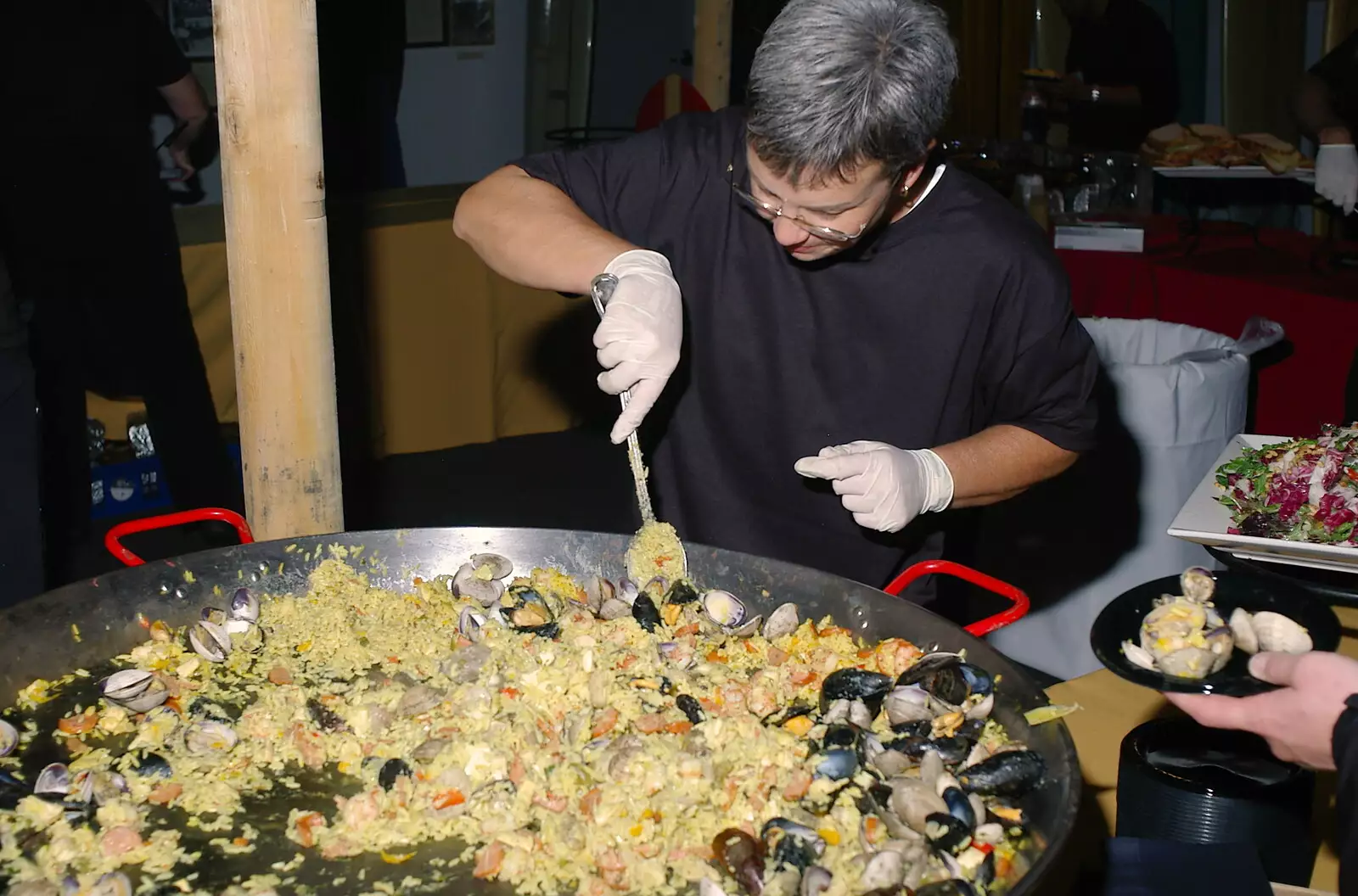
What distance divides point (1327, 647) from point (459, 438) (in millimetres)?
4147

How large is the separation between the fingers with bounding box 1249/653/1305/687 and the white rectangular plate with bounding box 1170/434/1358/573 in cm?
62

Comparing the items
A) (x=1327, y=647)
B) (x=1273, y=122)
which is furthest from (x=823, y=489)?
(x=1273, y=122)

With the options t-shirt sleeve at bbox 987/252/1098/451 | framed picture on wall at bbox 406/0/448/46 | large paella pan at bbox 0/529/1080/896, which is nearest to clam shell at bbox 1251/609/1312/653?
large paella pan at bbox 0/529/1080/896

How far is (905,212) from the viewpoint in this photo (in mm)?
1814

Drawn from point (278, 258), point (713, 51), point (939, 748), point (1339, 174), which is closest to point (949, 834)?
point (939, 748)

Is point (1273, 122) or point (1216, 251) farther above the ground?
point (1273, 122)

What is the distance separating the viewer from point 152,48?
3592mm

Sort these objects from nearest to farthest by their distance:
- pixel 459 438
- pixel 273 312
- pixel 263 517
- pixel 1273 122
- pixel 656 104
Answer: pixel 273 312 < pixel 263 517 < pixel 459 438 < pixel 656 104 < pixel 1273 122

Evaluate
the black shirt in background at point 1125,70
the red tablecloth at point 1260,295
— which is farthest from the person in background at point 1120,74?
the red tablecloth at point 1260,295

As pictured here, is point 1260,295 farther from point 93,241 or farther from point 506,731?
point 93,241

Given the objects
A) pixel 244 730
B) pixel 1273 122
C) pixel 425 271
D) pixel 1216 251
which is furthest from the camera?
pixel 1273 122

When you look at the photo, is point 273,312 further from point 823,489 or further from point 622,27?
point 622,27

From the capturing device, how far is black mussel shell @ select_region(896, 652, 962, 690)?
53.0 inches

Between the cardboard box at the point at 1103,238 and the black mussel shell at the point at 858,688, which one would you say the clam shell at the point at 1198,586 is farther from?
the cardboard box at the point at 1103,238
